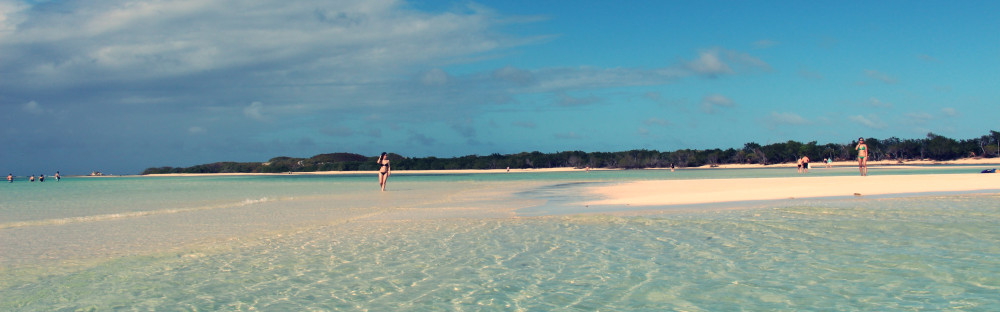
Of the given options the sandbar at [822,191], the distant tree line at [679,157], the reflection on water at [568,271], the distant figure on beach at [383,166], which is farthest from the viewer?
the distant tree line at [679,157]

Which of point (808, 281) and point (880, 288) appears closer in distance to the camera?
point (880, 288)

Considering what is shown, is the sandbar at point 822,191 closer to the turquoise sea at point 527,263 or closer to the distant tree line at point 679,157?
the turquoise sea at point 527,263

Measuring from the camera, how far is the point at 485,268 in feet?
23.4

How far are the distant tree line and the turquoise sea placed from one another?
330 ft

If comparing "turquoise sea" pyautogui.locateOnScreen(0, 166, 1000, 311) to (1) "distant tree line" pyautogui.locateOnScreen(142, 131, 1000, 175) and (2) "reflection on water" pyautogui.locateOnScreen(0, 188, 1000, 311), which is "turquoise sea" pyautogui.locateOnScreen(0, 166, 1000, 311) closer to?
(2) "reflection on water" pyautogui.locateOnScreen(0, 188, 1000, 311)

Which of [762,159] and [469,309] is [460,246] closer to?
[469,309]

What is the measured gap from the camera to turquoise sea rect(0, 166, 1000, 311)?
5520 millimetres

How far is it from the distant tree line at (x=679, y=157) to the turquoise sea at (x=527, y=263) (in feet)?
330

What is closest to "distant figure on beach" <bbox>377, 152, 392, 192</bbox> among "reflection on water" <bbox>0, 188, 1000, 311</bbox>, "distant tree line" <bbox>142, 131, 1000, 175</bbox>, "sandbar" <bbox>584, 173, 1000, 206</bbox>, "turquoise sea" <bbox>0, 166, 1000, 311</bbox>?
"sandbar" <bbox>584, 173, 1000, 206</bbox>

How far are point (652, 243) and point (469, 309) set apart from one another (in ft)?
Answer: 14.0

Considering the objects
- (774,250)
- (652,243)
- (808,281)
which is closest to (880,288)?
(808,281)

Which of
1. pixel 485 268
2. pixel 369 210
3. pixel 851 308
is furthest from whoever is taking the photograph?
pixel 369 210

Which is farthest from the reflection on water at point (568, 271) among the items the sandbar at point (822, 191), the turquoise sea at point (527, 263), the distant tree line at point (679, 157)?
the distant tree line at point (679, 157)

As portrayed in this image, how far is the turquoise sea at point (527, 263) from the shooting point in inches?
217
